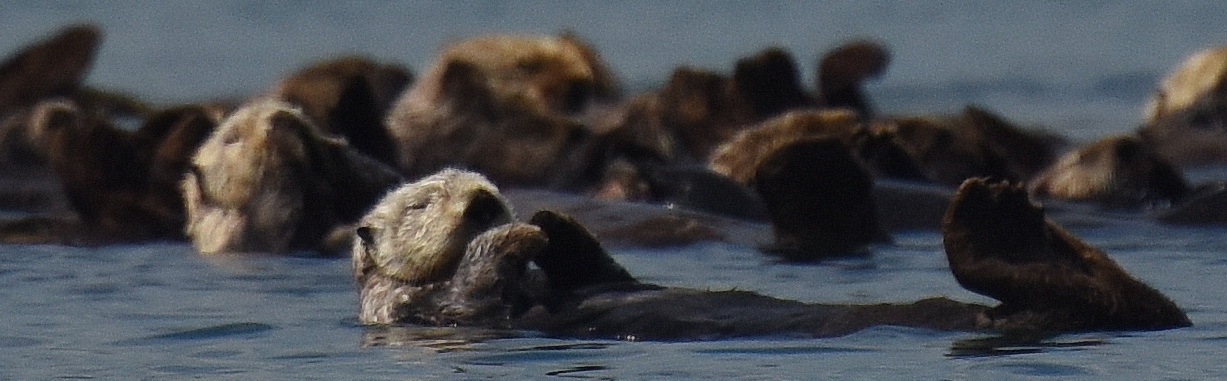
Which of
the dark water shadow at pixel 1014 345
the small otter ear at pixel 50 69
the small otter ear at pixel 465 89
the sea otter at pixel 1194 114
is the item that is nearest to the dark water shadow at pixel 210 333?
the dark water shadow at pixel 1014 345

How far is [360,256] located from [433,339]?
2.58ft

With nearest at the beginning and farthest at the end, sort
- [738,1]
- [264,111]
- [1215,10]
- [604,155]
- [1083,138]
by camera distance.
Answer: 1. [264,111]
2. [604,155]
3. [1083,138]
4. [1215,10]
5. [738,1]

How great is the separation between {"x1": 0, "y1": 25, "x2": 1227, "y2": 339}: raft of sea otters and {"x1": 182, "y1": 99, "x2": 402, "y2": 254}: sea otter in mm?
10

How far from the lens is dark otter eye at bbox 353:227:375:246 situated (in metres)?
7.02

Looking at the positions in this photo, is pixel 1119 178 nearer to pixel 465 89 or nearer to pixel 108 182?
pixel 465 89

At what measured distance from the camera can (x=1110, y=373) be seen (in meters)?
5.51

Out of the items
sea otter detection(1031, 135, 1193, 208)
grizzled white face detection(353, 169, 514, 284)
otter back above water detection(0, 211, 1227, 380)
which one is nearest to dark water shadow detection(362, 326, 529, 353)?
otter back above water detection(0, 211, 1227, 380)

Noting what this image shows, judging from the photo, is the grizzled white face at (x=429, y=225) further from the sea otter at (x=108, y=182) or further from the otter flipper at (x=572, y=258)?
the sea otter at (x=108, y=182)

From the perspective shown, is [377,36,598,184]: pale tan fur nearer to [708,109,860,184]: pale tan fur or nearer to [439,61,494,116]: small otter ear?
[439,61,494,116]: small otter ear

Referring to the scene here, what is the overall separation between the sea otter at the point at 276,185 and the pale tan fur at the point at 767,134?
72.4 inches

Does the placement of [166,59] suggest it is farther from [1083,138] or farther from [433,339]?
[433,339]

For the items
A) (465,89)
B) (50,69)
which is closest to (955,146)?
(465,89)

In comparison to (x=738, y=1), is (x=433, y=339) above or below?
below

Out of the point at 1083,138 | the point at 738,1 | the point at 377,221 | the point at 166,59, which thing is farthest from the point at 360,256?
the point at 738,1
